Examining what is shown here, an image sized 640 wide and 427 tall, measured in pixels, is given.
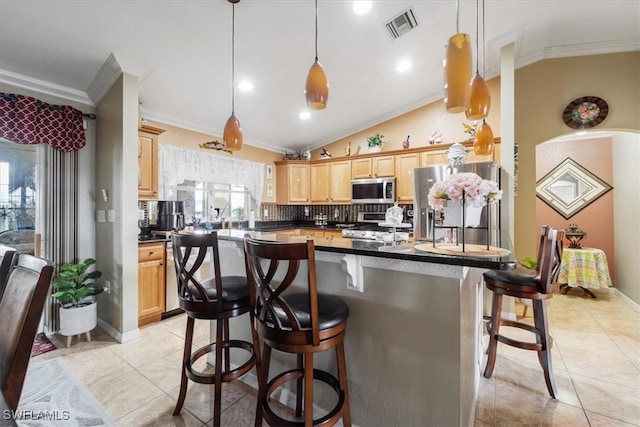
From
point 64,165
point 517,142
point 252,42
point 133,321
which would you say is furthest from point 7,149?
point 517,142

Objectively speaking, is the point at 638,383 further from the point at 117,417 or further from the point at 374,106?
the point at 374,106

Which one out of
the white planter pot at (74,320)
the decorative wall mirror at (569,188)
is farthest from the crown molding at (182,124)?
the decorative wall mirror at (569,188)

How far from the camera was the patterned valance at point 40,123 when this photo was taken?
8.40 feet

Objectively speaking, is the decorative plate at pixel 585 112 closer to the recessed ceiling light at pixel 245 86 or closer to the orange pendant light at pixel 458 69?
the orange pendant light at pixel 458 69

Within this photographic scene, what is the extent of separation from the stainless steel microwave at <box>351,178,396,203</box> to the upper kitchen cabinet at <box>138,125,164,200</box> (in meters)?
2.98

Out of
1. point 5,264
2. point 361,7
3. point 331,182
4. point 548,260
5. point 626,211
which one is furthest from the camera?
point 331,182

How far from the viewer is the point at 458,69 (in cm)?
122

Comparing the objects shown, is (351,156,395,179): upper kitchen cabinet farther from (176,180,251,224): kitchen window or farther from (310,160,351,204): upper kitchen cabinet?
(176,180,251,224): kitchen window

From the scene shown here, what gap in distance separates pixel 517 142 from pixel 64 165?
5.37 m

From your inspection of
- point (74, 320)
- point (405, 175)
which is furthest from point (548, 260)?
point (74, 320)

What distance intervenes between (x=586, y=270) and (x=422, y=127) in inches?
122

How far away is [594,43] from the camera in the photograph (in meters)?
3.34

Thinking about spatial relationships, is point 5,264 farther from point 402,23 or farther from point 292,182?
point 292,182

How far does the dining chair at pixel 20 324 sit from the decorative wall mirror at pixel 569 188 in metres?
6.34
